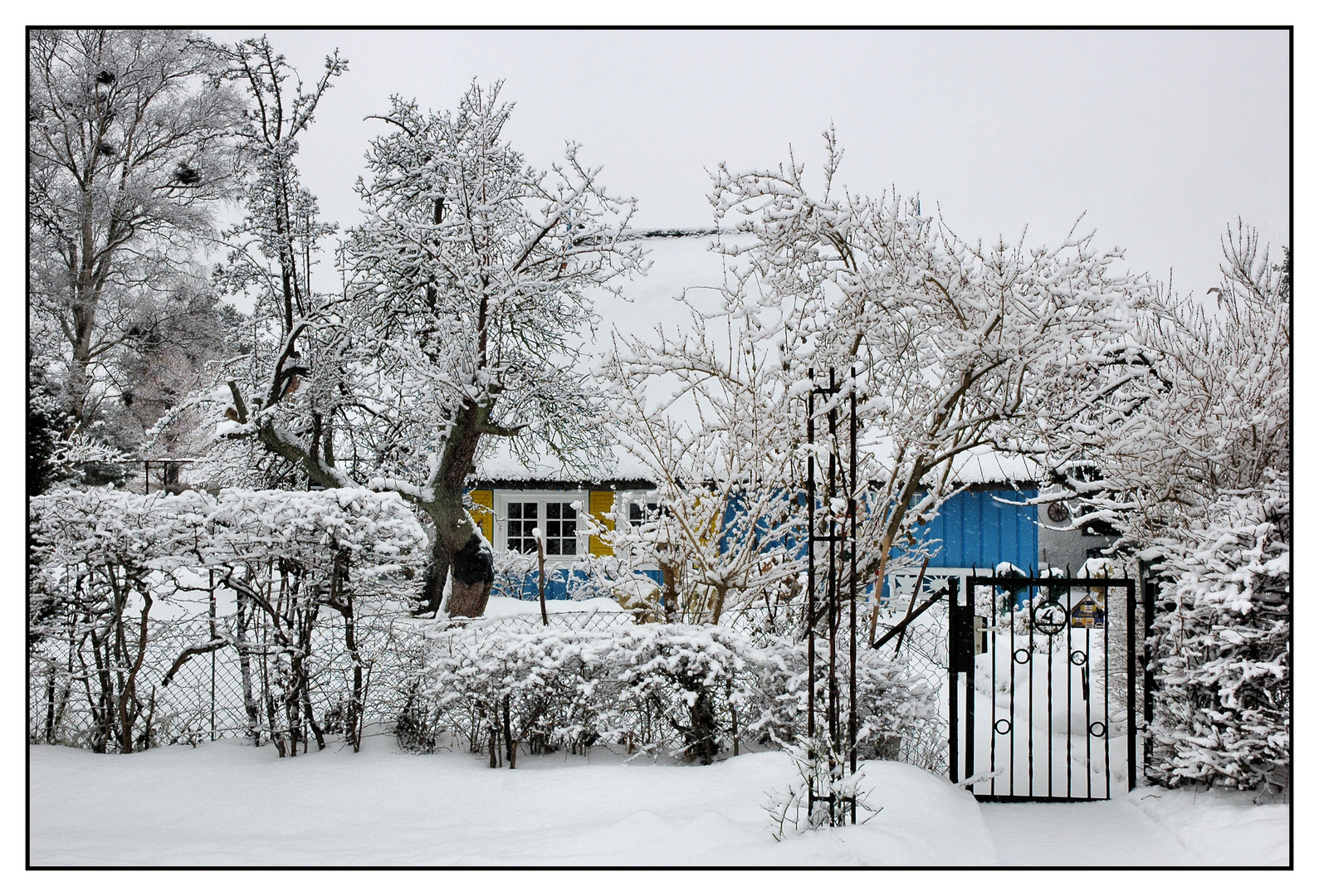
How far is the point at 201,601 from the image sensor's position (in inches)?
166

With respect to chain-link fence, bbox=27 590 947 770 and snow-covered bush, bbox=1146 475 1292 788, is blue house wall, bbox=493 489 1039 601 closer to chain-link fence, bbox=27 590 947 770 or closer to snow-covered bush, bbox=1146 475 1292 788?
chain-link fence, bbox=27 590 947 770

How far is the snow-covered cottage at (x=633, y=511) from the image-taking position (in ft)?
26.2

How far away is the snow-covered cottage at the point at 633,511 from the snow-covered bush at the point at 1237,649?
428 cm

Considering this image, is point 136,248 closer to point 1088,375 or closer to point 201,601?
point 201,601

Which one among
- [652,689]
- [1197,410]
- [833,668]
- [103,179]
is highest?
[103,179]

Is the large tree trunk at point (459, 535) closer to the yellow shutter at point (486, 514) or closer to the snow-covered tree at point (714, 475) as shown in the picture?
the yellow shutter at point (486, 514)

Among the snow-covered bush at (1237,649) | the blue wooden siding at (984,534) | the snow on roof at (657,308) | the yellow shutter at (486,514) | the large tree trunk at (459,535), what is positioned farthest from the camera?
the blue wooden siding at (984,534)

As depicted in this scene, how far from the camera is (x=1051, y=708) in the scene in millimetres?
4090

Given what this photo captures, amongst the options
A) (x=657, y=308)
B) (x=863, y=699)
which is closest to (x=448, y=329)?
(x=657, y=308)

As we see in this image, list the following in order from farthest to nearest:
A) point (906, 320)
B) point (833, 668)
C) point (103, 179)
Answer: point (103, 179) < point (906, 320) < point (833, 668)

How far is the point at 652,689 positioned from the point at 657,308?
14.6 ft

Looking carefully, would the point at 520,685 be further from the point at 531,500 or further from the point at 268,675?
the point at 531,500

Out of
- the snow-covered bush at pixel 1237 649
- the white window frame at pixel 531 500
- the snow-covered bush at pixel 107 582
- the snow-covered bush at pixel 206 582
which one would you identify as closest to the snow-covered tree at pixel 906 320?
the snow-covered bush at pixel 1237 649

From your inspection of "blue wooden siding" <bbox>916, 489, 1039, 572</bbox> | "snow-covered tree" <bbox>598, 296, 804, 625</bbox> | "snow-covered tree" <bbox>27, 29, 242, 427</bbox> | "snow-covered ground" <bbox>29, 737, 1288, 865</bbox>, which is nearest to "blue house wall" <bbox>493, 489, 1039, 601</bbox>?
"blue wooden siding" <bbox>916, 489, 1039, 572</bbox>
